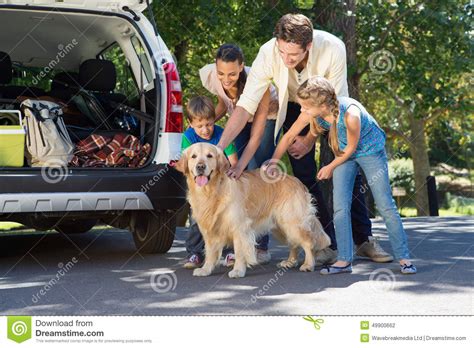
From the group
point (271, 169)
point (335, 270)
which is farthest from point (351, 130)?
point (335, 270)

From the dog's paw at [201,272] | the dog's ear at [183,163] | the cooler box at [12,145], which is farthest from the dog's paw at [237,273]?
the cooler box at [12,145]

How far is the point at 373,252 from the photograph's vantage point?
638 cm

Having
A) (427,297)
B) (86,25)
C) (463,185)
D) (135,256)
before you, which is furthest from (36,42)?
(463,185)

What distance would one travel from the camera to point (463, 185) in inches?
1447

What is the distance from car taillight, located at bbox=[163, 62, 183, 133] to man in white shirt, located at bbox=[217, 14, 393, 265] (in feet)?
2.25

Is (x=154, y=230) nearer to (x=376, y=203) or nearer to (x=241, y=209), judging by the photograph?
(x=241, y=209)

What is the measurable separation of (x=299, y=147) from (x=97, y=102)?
2.22m

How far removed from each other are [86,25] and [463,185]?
31522mm

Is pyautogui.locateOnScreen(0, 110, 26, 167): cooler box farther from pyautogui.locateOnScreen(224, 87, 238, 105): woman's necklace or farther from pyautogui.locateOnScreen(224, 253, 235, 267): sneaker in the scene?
pyautogui.locateOnScreen(224, 253, 235, 267): sneaker

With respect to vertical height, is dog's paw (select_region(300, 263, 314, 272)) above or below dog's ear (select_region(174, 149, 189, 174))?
below

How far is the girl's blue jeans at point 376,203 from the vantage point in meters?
5.73

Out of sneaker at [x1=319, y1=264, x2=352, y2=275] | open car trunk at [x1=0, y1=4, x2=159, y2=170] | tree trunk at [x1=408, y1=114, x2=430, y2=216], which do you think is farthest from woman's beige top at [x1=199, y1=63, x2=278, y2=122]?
tree trunk at [x1=408, y1=114, x2=430, y2=216]

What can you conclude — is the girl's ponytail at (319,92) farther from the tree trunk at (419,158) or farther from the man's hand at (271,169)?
the tree trunk at (419,158)

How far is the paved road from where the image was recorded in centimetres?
463
